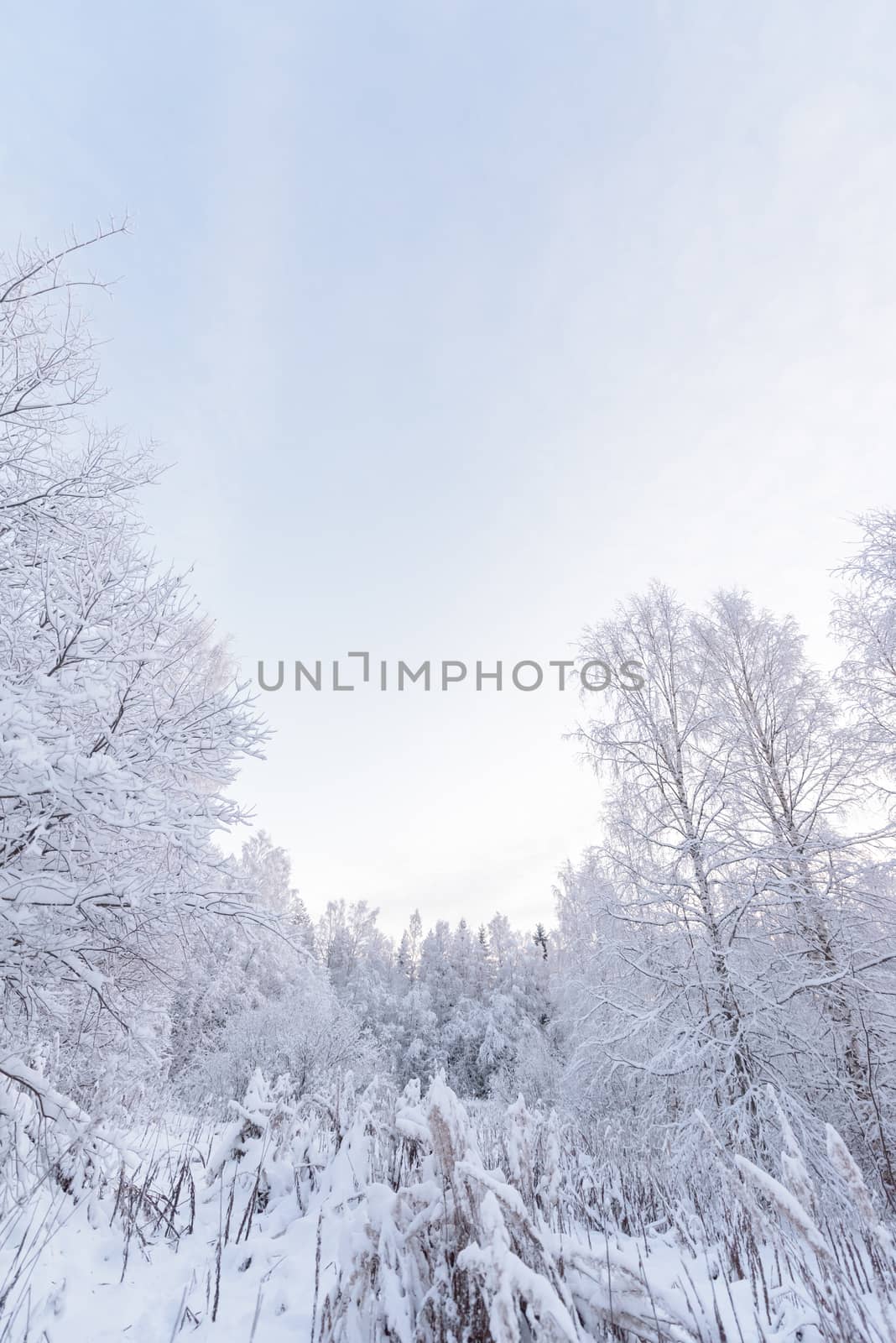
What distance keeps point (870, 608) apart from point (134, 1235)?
10.3 meters

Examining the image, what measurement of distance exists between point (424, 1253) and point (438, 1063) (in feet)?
11.6

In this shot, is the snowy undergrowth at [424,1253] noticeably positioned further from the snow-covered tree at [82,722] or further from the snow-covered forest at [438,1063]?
the snow-covered tree at [82,722]

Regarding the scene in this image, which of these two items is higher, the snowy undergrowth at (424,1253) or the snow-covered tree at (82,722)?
the snow-covered tree at (82,722)

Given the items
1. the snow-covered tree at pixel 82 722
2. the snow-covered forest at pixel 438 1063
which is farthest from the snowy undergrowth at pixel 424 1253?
the snow-covered tree at pixel 82 722

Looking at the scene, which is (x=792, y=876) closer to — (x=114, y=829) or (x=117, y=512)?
(x=114, y=829)

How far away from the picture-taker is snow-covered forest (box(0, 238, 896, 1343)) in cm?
186

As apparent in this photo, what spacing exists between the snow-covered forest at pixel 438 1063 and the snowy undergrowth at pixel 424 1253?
2 centimetres

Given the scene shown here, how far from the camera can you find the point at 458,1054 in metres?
30.4

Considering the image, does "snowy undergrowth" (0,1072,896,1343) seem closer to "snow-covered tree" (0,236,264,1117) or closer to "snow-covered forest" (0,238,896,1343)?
"snow-covered forest" (0,238,896,1343)

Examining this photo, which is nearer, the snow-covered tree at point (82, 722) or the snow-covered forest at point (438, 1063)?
the snow-covered forest at point (438, 1063)

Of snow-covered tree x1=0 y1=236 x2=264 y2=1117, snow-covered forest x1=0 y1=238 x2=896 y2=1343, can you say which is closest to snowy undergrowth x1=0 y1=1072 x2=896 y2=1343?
snow-covered forest x1=0 y1=238 x2=896 y2=1343

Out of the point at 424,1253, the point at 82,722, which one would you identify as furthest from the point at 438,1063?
the point at 82,722

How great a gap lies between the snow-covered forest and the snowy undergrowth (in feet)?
0.05

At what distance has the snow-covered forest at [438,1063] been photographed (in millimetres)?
1864
